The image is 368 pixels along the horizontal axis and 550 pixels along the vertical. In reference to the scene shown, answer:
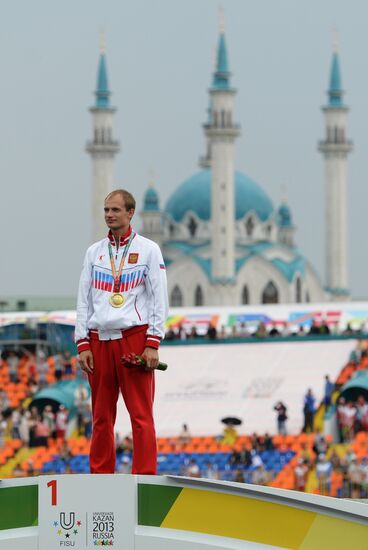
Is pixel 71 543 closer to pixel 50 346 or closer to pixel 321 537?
pixel 321 537

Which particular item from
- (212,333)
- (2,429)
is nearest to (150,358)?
(2,429)

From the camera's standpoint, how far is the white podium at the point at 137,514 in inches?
259

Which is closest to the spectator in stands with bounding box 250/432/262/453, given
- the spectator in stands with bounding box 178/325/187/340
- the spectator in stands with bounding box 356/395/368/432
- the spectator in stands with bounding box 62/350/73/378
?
the spectator in stands with bounding box 356/395/368/432

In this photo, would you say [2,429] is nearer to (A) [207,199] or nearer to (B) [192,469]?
(B) [192,469]

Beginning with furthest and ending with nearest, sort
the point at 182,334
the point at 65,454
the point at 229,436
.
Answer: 1. the point at 182,334
2. the point at 229,436
3. the point at 65,454

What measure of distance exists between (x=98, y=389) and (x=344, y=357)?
3491 centimetres

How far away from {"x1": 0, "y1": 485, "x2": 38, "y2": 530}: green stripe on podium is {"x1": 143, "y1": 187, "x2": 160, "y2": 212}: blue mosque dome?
10365 cm

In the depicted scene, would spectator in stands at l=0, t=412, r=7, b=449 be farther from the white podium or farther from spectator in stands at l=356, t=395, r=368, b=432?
the white podium

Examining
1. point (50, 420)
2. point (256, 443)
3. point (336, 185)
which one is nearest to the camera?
point (256, 443)

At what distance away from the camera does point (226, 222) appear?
9044 centimetres

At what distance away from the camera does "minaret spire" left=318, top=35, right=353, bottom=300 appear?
95.2m

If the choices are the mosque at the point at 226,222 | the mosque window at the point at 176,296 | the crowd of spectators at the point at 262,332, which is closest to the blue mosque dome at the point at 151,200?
the mosque at the point at 226,222

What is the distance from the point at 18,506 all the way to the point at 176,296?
304ft

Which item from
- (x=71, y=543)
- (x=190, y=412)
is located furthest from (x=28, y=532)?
(x=190, y=412)
